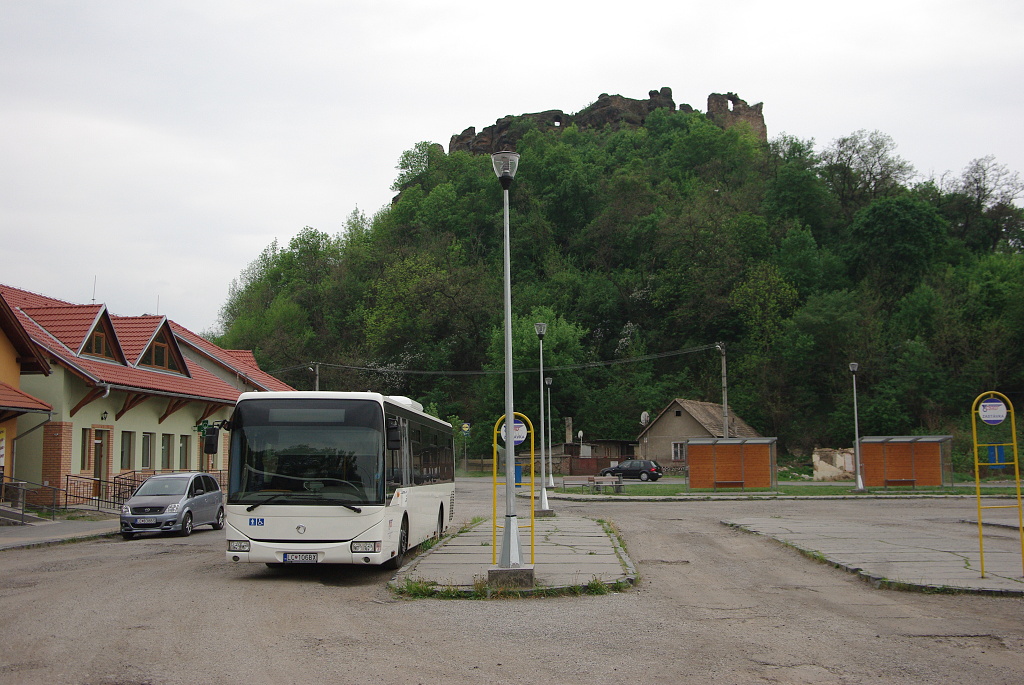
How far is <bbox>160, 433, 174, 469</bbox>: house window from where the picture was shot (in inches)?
1378

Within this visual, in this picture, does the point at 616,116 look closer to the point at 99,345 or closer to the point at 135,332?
the point at 135,332

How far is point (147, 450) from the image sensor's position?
34000mm

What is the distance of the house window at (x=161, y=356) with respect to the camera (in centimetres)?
3462

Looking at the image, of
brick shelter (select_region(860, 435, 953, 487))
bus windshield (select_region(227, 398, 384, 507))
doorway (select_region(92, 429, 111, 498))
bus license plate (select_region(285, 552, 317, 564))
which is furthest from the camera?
brick shelter (select_region(860, 435, 953, 487))

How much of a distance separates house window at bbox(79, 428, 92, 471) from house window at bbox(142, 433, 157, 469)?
151 inches

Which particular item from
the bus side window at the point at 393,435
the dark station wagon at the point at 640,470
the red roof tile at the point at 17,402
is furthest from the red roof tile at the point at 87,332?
the dark station wagon at the point at 640,470

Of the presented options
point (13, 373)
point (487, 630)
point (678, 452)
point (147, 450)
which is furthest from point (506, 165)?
point (678, 452)

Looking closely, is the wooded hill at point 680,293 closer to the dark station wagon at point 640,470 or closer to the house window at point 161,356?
the dark station wagon at point 640,470

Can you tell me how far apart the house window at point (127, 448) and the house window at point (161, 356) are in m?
2.86

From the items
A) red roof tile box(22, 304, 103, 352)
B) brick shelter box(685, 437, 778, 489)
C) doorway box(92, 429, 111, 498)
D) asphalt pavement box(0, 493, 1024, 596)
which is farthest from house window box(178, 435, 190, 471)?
brick shelter box(685, 437, 778, 489)

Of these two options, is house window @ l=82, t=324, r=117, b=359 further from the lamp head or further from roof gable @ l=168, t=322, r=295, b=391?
the lamp head

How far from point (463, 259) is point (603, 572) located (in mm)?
74297

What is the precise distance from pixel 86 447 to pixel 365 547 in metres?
20.8

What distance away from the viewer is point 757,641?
8734mm
